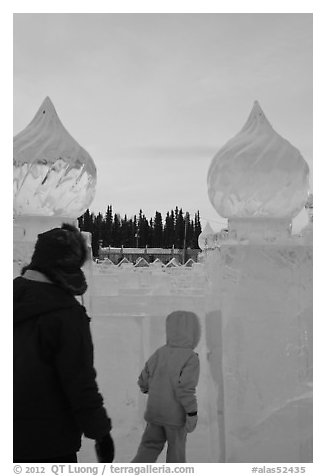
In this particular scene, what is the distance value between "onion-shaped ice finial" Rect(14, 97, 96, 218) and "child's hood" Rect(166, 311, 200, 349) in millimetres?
783

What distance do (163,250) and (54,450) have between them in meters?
27.3

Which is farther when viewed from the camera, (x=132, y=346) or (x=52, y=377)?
(x=132, y=346)

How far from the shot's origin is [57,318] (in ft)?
6.27

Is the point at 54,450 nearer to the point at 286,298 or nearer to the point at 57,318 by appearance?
the point at 57,318

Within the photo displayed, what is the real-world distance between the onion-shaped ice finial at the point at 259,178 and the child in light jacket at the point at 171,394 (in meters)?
0.71

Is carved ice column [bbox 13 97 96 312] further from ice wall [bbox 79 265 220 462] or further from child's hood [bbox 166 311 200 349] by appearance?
child's hood [bbox 166 311 200 349]

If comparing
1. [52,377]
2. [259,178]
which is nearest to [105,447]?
[52,377]

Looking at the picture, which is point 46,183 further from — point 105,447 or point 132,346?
point 105,447

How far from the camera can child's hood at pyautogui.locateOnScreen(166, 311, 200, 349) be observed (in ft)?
8.33

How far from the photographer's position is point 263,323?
8.70 ft

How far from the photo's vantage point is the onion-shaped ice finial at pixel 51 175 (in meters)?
2.55

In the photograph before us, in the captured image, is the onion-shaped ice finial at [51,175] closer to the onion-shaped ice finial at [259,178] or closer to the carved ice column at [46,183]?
the carved ice column at [46,183]

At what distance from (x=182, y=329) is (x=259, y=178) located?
89 cm

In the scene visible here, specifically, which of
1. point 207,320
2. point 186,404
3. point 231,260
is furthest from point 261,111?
point 186,404
